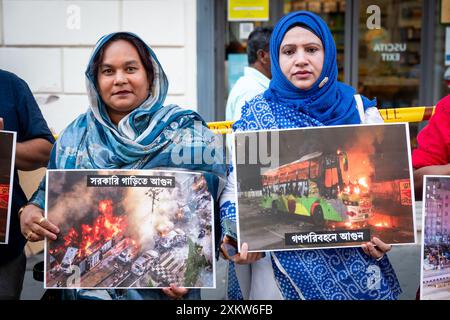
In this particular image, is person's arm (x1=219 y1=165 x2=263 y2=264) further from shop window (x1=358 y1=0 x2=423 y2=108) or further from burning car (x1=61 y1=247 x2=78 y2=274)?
shop window (x1=358 y1=0 x2=423 y2=108)

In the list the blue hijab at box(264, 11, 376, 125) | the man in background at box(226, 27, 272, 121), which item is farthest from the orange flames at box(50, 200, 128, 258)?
the man in background at box(226, 27, 272, 121)

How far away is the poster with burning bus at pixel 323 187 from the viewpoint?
2.18 m

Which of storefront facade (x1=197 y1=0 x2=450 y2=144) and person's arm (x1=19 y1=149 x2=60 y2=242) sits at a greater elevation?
storefront facade (x1=197 y1=0 x2=450 y2=144)

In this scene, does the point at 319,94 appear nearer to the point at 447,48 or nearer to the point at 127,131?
the point at 127,131

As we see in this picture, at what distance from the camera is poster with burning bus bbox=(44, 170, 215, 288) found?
2.18 m

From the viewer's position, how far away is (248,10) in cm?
641

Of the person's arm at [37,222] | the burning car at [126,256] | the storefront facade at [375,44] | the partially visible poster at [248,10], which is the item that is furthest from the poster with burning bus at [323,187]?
the partially visible poster at [248,10]

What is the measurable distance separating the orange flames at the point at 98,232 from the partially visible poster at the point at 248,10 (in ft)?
15.1

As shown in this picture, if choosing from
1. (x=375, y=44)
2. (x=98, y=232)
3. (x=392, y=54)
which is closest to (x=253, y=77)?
(x=375, y=44)

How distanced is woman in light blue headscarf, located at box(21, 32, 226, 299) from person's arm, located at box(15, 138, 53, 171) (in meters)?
0.27

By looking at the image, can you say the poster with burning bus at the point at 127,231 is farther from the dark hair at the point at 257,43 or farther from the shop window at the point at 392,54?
the shop window at the point at 392,54
